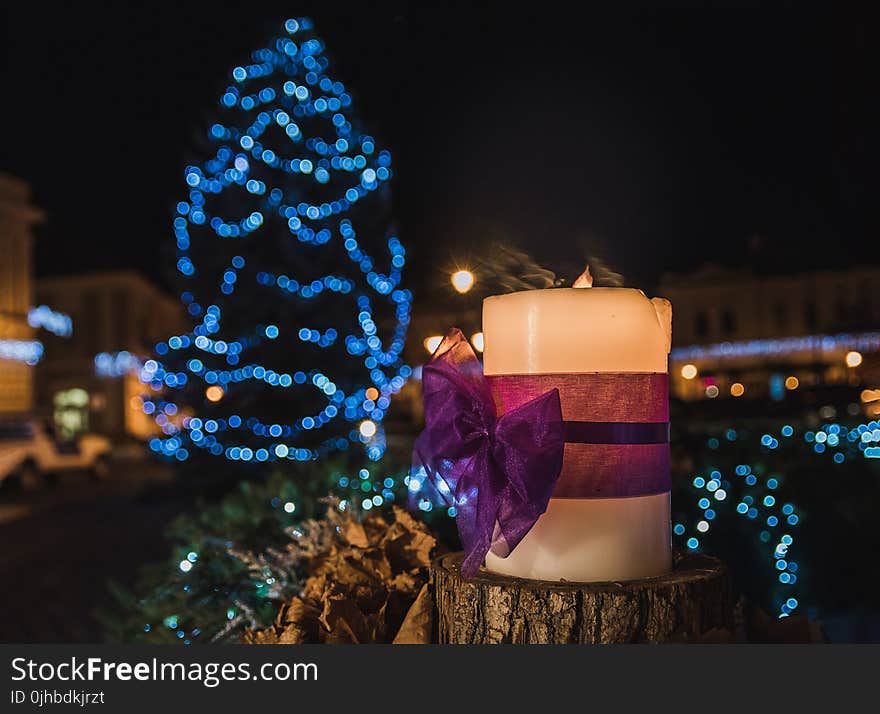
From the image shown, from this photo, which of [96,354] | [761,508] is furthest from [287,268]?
[96,354]

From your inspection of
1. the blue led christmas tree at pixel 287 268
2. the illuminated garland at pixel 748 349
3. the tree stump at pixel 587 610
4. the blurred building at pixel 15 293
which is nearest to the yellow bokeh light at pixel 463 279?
the tree stump at pixel 587 610

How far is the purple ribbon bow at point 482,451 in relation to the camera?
1601 millimetres

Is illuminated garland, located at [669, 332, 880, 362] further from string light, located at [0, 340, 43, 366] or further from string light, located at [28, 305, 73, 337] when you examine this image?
string light, located at [0, 340, 43, 366]

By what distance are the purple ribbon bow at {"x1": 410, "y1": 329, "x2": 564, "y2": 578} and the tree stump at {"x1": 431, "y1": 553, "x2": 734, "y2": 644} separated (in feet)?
0.22

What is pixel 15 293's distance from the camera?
3247 centimetres

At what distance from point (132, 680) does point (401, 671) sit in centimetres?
45

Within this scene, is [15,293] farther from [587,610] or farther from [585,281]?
[587,610]

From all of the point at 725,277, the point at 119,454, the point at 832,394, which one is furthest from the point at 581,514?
the point at 725,277

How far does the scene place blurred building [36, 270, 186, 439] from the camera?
141 ft

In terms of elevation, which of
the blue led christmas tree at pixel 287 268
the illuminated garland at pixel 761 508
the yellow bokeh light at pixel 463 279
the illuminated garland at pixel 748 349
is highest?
the illuminated garland at pixel 748 349

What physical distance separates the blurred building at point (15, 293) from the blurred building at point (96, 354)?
31.6 ft

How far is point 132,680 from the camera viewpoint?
4.94 ft

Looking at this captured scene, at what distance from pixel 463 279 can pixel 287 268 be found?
29.3 feet

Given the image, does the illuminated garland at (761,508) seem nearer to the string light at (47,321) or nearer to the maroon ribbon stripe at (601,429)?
the maroon ribbon stripe at (601,429)
